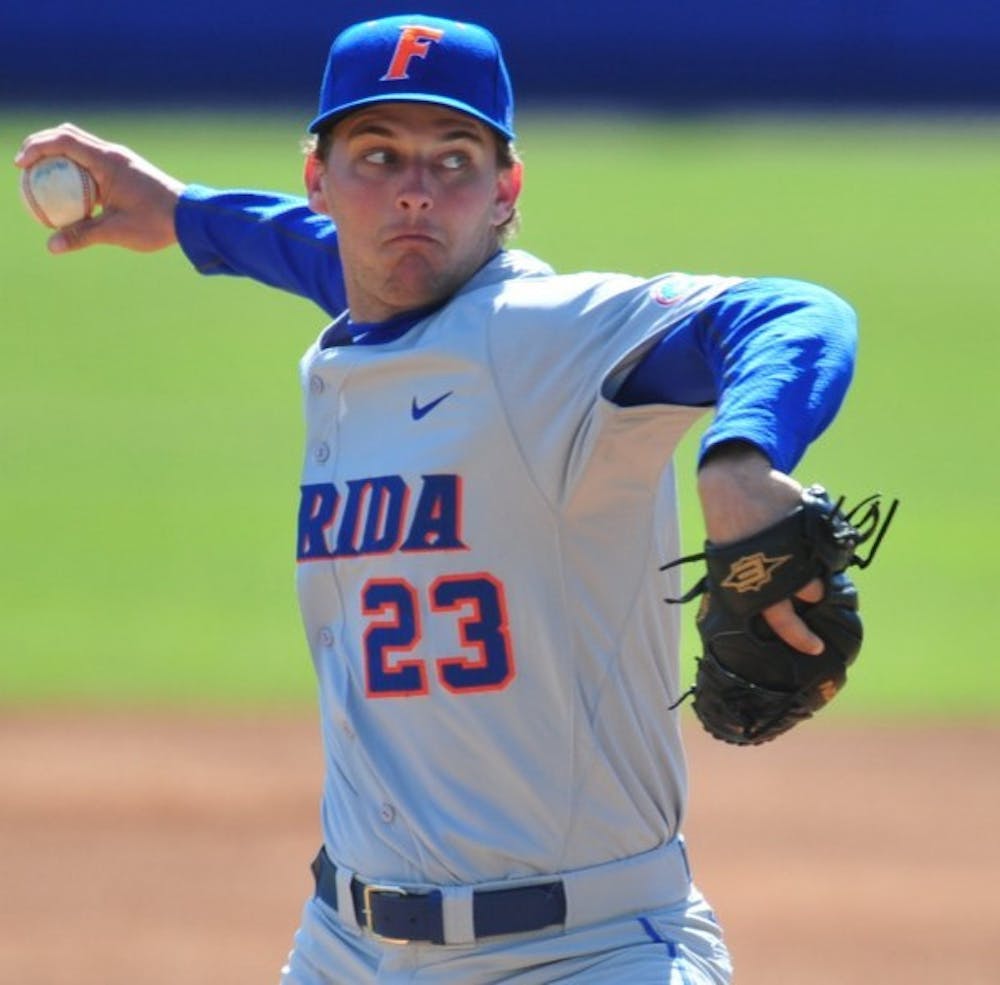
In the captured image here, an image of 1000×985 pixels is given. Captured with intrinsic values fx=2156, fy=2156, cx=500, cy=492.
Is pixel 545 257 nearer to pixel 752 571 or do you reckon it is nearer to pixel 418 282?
pixel 418 282

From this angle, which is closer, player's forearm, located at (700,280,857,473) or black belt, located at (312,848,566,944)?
player's forearm, located at (700,280,857,473)

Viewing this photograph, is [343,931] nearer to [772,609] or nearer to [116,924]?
[772,609]

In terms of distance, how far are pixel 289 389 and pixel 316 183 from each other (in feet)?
41.8

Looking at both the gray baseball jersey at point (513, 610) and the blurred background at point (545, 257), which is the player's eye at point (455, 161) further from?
the blurred background at point (545, 257)

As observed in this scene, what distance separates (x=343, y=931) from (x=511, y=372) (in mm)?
849

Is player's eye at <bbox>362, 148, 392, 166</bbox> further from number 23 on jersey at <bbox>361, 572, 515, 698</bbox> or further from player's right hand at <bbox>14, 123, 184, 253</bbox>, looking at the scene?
player's right hand at <bbox>14, 123, 184, 253</bbox>

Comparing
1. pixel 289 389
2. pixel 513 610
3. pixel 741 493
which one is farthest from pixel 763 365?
pixel 289 389

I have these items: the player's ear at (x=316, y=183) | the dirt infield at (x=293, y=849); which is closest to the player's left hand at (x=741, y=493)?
the player's ear at (x=316, y=183)

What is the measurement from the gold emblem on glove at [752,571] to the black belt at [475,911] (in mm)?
688

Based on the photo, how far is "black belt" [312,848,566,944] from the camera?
2867mm

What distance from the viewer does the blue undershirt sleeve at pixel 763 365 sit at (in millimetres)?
2365

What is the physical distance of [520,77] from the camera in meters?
24.2

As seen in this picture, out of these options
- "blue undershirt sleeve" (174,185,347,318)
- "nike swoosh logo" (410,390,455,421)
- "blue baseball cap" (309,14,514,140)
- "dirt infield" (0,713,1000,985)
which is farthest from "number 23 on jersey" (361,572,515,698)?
"dirt infield" (0,713,1000,985)

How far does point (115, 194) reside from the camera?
13.9 ft
